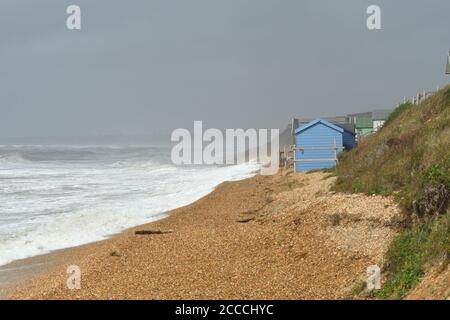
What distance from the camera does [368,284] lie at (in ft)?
28.9

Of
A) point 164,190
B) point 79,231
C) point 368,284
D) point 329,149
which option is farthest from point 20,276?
point 329,149

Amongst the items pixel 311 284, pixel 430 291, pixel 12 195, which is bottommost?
pixel 12 195

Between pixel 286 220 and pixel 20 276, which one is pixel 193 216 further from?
pixel 20 276

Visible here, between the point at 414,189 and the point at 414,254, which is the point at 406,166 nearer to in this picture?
the point at 414,189

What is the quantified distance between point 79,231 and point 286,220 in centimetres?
894

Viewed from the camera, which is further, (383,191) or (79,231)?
(79,231)

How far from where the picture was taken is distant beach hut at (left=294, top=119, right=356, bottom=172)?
3192 cm

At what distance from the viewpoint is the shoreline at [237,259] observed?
9.99 meters

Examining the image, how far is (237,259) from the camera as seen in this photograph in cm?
1216

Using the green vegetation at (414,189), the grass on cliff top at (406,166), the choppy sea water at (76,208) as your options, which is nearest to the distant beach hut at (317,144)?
the choppy sea water at (76,208)

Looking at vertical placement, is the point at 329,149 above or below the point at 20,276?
above

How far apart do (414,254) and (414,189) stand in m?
3.47

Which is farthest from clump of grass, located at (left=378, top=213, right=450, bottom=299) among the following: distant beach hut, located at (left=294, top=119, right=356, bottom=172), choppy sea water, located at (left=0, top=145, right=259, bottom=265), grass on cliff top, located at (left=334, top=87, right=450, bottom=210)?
distant beach hut, located at (left=294, top=119, right=356, bottom=172)
